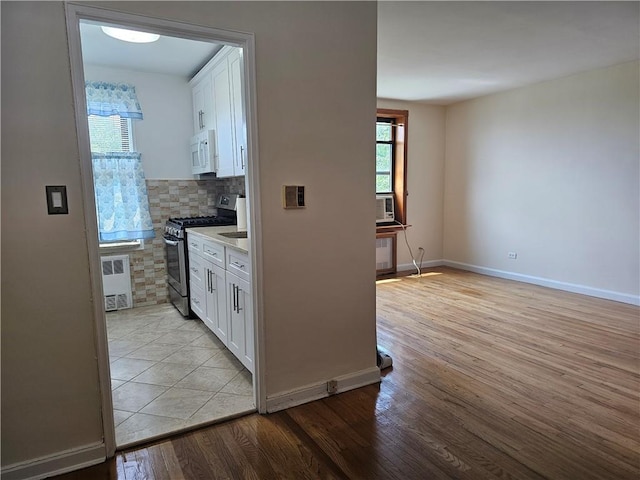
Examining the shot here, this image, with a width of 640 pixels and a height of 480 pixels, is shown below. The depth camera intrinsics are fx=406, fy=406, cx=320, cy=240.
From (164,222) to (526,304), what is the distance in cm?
418

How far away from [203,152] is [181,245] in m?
1.03

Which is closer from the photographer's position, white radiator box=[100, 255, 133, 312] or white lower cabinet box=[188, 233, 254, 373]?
white lower cabinet box=[188, 233, 254, 373]

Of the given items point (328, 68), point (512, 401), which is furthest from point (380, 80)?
point (512, 401)

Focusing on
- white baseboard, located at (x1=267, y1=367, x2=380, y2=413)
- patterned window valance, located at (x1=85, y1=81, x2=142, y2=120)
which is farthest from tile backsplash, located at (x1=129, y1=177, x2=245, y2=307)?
white baseboard, located at (x1=267, y1=367, x2=380, y2=413)

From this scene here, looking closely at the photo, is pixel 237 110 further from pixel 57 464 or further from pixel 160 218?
pixel 57 464

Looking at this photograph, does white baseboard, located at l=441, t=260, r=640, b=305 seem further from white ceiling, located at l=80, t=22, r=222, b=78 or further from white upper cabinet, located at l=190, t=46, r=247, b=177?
white ceiling, located at l=80, t=22, r=222, b=78

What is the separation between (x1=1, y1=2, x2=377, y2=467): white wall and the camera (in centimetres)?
172

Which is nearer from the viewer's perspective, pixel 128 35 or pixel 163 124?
pixel 128 35

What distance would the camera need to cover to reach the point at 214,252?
320 centimetres

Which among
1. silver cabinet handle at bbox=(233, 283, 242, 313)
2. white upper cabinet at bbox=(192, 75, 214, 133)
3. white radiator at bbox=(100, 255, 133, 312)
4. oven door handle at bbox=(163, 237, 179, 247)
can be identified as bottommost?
white radiator at bbox=(100, 255, 133, 312)

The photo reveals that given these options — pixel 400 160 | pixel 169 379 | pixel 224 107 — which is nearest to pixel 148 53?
pixel 224 107

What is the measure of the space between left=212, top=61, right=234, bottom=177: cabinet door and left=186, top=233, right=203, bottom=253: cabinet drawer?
0.67 meters

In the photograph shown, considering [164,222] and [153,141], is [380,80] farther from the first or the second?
[164,222]

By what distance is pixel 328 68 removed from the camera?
2357mm
